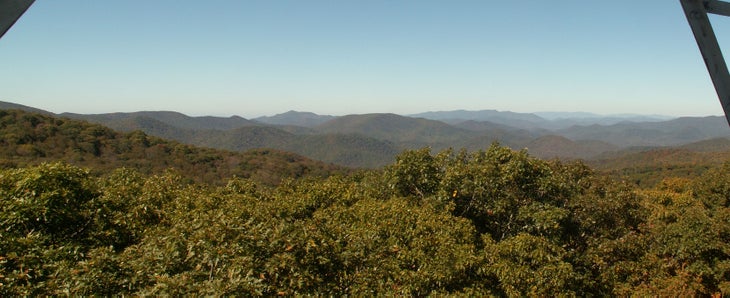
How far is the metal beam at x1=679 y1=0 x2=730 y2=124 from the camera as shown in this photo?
95.4 inches

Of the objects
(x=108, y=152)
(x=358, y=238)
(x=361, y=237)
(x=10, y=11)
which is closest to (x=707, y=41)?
(x=10, y=11)

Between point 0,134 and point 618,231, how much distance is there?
95746mm

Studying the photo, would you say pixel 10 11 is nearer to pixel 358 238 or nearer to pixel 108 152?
pixel 358 238

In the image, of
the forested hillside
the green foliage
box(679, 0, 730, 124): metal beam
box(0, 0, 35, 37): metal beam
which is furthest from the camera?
the forested hillside

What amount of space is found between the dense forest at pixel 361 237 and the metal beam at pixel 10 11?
5.04 meters

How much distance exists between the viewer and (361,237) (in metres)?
9.56

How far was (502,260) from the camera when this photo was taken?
10.3 meters

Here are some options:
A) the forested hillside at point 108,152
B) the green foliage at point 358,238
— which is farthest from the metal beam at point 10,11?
the forested hillside at point 108,152

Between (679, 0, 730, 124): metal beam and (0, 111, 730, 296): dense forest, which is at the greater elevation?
(679, 0, 730, 124): metal beam

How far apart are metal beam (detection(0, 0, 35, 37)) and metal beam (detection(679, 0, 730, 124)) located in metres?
3.75

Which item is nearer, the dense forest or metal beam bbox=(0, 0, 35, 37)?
metal beam bbox=(0, 0, 35, 37)

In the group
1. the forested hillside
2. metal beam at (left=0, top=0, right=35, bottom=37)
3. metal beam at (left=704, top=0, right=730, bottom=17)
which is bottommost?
the forested hillside

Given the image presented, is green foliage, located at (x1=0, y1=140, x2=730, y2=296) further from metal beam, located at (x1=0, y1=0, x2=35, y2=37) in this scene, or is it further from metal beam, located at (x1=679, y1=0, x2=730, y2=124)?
metal beam, located at (x1=679, y1=0, x2=730, y2=124)

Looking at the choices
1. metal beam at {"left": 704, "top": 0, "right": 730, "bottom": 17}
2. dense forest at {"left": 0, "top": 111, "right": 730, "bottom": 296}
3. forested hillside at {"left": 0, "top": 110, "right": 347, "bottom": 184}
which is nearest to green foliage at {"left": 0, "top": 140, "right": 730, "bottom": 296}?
dense forest at {"left": 0, "top": 111, "right": 730, "bottom": 296}
